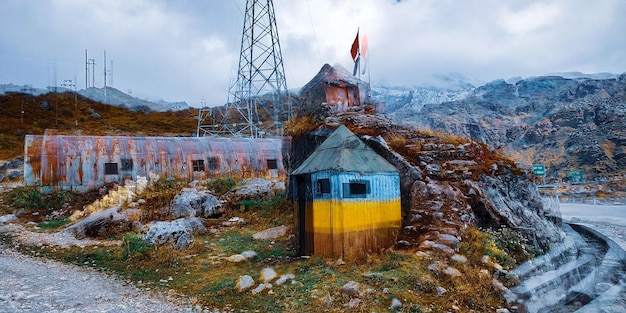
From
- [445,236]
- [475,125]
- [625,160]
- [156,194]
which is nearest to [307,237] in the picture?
[445,236]

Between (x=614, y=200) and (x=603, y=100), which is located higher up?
(x=603, y=100)

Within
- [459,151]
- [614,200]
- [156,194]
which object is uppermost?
[459,151]

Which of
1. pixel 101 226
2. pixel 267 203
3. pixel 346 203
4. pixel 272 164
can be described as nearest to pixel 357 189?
pixel 346 203

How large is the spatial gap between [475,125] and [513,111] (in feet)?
56.8

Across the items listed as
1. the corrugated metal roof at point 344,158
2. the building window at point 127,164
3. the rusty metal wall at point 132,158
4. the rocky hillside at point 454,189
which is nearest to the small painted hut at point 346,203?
the corrugated metal roof at point 344,158

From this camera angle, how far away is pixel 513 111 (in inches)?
3073

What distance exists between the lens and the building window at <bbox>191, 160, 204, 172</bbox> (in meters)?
28.5

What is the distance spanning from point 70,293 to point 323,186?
269 inches

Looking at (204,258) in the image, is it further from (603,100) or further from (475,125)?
(603,100)

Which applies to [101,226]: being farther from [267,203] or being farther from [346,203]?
[346,203]

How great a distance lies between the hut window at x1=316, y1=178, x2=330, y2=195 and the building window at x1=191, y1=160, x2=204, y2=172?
61.6 ft

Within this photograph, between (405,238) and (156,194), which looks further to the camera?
(156,194)

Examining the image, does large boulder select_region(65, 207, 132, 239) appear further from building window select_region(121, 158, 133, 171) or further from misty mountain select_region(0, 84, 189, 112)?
misty mountain select_region(0, 84, 189, 112)

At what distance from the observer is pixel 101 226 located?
16.4m
